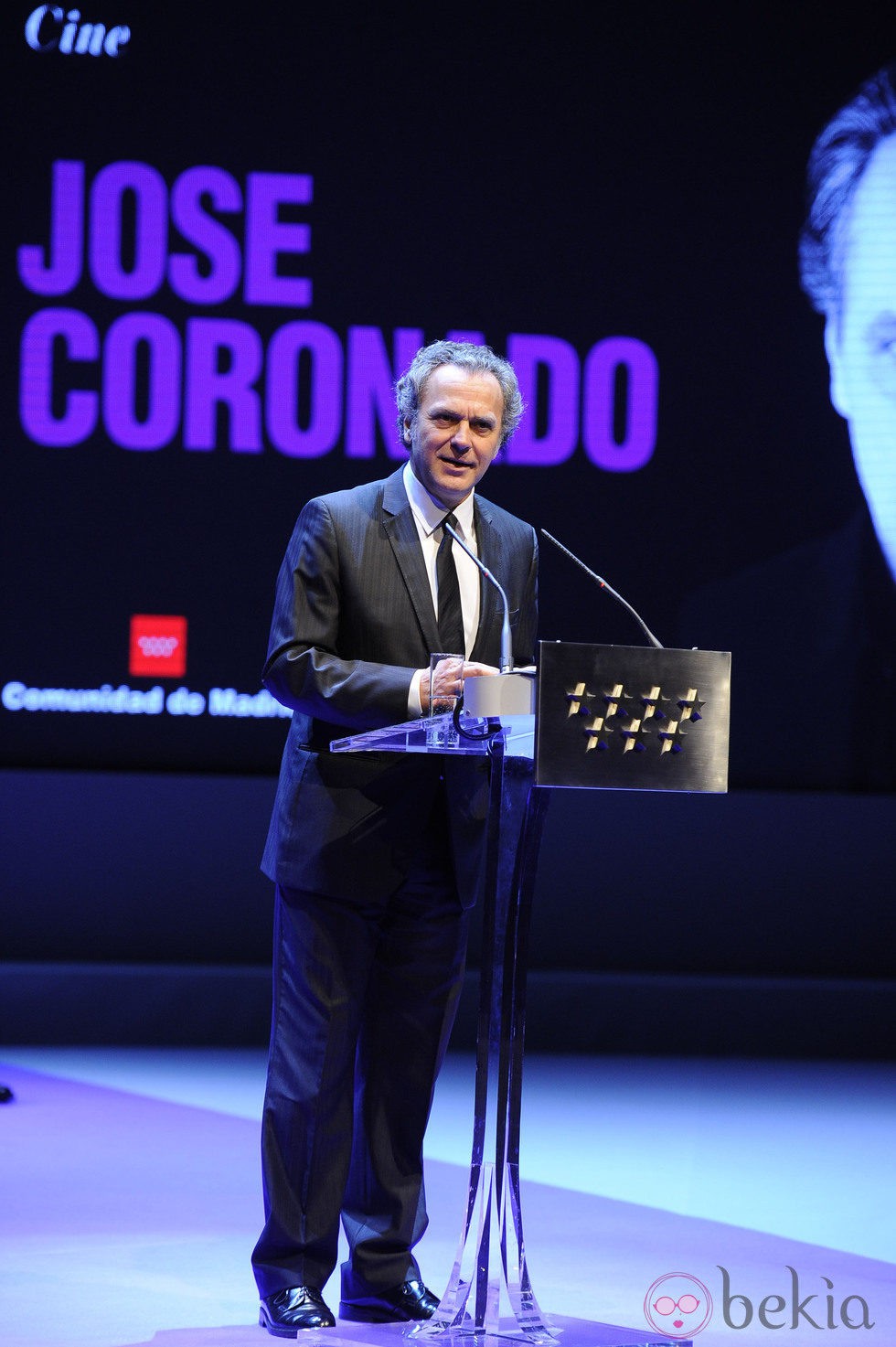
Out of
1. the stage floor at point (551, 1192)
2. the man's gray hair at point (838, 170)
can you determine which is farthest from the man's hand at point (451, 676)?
the man's gray hair at point (838, 170)

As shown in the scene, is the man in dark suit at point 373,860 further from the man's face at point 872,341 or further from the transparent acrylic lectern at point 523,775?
the man's face at point 872,341

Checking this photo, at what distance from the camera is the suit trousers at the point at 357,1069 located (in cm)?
264

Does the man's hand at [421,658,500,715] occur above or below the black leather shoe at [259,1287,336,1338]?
above

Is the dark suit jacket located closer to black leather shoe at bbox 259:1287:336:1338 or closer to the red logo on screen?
black leather shoe at bbox 259:1287:336:1338

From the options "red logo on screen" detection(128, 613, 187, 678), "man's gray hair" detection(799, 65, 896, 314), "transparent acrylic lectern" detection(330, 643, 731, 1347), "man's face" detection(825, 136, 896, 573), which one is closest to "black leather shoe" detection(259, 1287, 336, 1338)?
"transparent acrylic lectern" detection(330, 643, 731, 1347)

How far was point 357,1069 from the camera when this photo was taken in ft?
9.13

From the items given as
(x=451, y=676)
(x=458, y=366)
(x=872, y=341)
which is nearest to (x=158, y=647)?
(x=872, y=341)

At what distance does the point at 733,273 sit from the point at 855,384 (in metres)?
0.59

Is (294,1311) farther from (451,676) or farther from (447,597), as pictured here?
(447,597)

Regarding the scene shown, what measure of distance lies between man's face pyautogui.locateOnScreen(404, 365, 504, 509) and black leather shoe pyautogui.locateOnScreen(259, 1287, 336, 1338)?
4.22ft

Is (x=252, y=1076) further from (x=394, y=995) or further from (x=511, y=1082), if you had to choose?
(x=511, y=1082)

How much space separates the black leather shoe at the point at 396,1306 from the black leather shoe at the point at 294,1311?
108 mm

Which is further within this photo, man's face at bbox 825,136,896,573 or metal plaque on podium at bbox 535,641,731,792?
man's face at bbox 825,136,896,573

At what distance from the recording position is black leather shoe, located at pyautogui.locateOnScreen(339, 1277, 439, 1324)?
2693 mm
